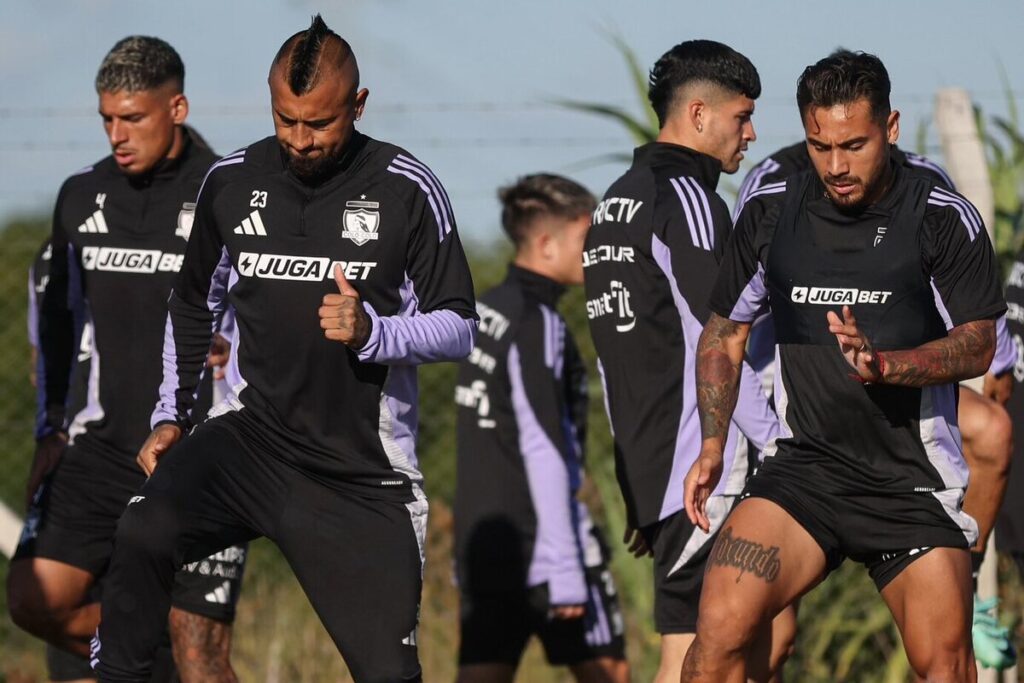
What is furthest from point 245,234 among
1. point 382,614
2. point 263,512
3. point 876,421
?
point 876,421

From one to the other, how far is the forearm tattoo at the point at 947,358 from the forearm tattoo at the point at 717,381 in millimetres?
734

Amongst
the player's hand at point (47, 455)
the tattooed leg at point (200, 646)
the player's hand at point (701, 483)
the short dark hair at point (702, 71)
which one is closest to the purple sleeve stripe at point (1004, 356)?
the short dark hair at point (702, 71)

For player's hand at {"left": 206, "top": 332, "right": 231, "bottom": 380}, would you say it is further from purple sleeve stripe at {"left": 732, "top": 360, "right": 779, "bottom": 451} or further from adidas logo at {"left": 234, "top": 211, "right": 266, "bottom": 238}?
purple sleeve stripe at {"left": 732, "top": 360, "right": 779, "bottom": 451}

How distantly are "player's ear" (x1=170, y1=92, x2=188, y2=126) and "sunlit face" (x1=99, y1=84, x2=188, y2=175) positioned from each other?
0.03m

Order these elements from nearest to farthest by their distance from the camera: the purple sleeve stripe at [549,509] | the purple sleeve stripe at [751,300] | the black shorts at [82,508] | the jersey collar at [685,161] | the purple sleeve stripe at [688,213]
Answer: the purple sleeve stripe at [751,300]
the purple sleeve stripe at [688,213]
the jersey collar at [685,161]
the black shorts at [82,508]
the purple sleeve stripe at [549,509]

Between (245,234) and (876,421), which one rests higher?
(245,234)

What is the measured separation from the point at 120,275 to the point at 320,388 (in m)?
1.61

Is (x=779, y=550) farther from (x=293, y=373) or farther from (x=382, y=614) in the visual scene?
(x=293, y=373)

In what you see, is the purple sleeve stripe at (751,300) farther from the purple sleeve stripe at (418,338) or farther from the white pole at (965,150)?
the white pole at (965,150)

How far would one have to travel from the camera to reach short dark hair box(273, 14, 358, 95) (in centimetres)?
496

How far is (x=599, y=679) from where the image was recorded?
7309 mm

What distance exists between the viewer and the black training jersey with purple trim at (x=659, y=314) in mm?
5797

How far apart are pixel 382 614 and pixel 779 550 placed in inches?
46.8

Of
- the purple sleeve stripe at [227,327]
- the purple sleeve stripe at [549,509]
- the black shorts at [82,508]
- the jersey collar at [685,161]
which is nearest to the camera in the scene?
the jersey collar at [685,161]
